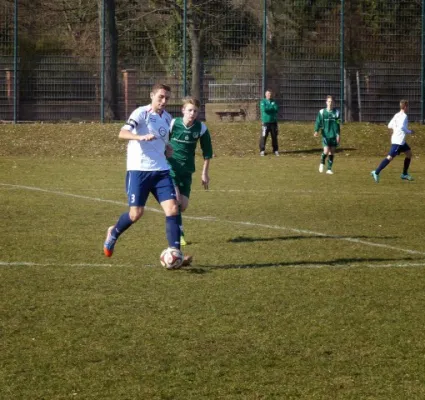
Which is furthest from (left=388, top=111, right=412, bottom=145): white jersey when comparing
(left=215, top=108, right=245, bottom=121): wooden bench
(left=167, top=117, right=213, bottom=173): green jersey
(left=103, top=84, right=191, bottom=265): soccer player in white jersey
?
(left=103, top=84, right=191, bottom=265): soccer player in white jersey

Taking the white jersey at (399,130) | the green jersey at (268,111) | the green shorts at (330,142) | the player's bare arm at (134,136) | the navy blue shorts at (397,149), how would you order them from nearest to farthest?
1. the player's bare arm at (134,136)
2. the navy blue shorts at (397,149)
3. the white jersey at (399,130)
4. the green shorts at (330,142)
5. the green jersey at (268,111)

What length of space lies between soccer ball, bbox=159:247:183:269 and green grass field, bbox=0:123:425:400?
10 centimetres

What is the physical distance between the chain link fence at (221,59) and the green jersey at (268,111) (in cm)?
402

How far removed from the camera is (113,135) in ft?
103

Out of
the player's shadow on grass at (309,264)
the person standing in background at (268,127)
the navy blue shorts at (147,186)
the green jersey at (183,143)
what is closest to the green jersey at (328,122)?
the person standing in background at (268,127)

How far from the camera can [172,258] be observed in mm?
9445

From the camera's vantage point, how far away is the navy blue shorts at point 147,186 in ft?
32.3

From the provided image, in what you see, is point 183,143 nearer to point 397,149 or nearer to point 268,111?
point 397,149

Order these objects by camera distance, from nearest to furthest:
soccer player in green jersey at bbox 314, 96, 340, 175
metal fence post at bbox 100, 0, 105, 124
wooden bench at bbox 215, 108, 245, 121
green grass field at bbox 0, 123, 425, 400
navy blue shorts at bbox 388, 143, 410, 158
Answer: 1. green grass field at bbox 0, 123, 425, 400
2. navy blue shorts at bbox 388, 143, 410, 158
3. soccer player in green jersey at bbox 314, 96, 340, 175
4. metal fence post at bbox 100, 0, 105, 124
5. wooden bench at bbox 215, 108, 245, 121

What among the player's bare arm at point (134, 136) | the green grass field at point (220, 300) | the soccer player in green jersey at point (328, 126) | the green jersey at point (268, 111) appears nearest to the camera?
the green grass field at point (220, 300)

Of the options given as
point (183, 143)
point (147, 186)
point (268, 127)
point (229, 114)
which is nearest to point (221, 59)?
point (229, 114)

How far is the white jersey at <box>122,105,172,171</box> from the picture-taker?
387 inches

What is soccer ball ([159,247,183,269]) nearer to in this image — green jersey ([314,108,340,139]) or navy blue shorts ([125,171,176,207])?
navy blue shorts ([125,171,176,207])

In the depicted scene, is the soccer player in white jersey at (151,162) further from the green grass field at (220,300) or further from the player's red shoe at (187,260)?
the green grass field at (220,300)
